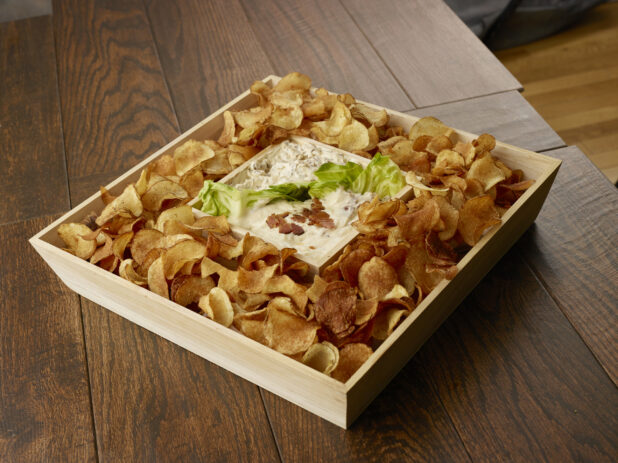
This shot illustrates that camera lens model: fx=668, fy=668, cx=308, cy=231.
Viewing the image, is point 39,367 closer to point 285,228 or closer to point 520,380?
point 285,228

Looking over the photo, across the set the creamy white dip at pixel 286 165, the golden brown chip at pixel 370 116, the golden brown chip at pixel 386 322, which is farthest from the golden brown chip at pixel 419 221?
the golden brown chip at pixel 370 116

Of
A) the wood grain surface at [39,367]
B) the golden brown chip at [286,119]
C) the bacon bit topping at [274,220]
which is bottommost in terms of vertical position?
the wood grain surface at [39,367]

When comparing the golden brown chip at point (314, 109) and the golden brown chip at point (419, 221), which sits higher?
the golden brown chip at point (419, 221)

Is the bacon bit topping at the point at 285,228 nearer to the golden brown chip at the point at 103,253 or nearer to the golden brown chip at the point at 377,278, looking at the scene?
the golden brown chip at the point at 377,278

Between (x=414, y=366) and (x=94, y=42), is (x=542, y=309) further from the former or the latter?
(x=94, y=42)

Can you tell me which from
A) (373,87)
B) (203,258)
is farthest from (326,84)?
(203,258)

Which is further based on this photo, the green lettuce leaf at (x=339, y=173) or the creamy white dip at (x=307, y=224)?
the green lettuce leaf at (x=339, y=173)
